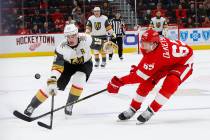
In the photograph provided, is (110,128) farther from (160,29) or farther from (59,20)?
(59,20)

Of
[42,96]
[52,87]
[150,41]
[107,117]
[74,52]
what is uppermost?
[150,41]

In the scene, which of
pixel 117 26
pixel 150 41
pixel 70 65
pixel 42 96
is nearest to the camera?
pixel 150 41

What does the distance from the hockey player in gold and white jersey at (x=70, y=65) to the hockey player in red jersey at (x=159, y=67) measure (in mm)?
450

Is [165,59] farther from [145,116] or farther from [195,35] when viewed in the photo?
[195,35]

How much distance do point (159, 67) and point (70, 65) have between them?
873 millimetres

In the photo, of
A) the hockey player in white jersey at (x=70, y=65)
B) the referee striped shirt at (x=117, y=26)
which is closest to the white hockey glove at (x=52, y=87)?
the hockey player in white jersey at (x=70, y=65)

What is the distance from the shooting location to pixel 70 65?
4.64m

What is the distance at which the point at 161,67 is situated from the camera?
422 centimetres

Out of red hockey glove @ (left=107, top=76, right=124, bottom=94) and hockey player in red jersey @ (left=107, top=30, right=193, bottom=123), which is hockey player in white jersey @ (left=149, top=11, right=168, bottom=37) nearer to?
hockey player in red jersey @ (left=107, top=30, right=193, bottom=123)

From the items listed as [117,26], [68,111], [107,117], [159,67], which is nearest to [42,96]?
[68,111]

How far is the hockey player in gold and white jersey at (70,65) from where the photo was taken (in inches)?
173

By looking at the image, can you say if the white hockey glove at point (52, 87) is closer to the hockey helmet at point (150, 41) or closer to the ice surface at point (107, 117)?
the ice surface at point (107, 117)

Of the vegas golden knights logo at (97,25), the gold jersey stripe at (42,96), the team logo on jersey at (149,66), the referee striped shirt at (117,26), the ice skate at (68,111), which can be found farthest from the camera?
the referee striped shirt at (117,26)

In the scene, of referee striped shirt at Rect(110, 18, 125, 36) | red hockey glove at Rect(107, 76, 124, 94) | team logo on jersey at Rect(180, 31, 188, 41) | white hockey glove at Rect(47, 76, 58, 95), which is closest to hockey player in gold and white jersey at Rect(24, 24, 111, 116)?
white hockey glove at Rect(47, 76, 58, 95)
